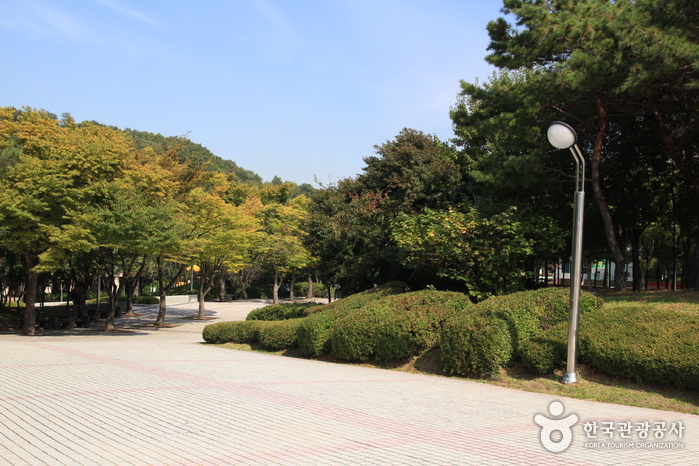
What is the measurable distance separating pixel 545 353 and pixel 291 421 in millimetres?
5314

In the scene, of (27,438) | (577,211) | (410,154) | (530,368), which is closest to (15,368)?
(27,438)

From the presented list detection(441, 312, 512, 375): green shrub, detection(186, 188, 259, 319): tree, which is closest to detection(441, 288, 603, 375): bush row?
detection(441, 312, 512, 375): green shrub

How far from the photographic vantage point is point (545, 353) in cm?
959

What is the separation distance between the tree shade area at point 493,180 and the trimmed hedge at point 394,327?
2015mm

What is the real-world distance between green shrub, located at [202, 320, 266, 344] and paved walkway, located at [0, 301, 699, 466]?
20.2 ft

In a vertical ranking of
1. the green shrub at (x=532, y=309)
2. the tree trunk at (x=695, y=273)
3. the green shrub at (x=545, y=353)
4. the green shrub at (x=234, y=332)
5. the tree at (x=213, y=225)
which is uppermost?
the tree at (x=213, y=225)

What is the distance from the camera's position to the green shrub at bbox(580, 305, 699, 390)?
8.02 m

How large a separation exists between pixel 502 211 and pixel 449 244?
186 centimetres

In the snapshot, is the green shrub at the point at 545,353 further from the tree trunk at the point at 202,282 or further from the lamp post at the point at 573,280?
the tree trunk at the point at 202,282

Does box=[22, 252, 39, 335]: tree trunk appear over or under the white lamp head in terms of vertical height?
under

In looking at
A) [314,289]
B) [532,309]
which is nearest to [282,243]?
[314,289]

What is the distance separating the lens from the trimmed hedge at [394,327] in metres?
11.7

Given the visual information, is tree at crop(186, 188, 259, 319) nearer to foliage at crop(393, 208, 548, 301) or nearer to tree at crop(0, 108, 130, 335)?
tree at crop(0, 108, 130, 335)

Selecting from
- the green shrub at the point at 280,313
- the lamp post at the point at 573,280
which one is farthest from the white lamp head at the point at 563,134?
the green shrub at the point at 280,313
